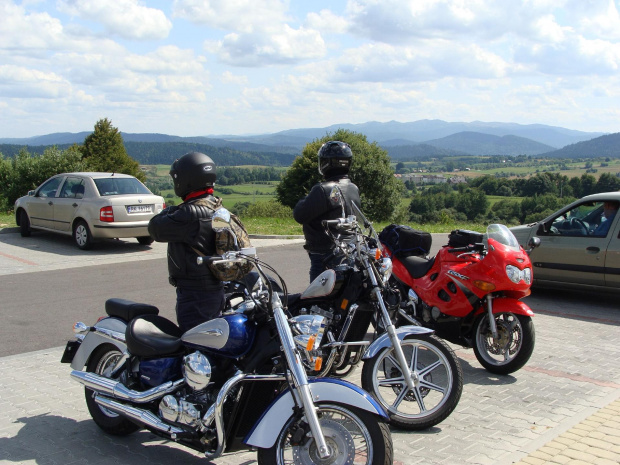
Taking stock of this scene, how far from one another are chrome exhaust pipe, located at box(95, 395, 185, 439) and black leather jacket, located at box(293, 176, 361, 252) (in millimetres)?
2321

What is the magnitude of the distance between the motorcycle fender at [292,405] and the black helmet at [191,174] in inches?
61.0

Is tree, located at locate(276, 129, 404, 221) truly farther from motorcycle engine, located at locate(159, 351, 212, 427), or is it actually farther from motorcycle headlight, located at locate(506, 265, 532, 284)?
motorcycle engine, located at locate(159, 351, 212, 427)

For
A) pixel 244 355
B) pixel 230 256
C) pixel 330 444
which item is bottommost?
pixel 330 444

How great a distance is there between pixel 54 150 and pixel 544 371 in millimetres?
27440

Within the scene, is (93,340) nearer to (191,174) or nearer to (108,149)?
(191,174)

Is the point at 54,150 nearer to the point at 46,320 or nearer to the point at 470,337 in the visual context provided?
the point at 46,320

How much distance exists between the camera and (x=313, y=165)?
49594mm

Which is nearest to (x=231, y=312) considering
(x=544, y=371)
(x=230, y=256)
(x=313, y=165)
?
(x=230, y=256)

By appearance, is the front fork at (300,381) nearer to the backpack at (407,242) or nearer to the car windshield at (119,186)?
the backpack at (407,242)

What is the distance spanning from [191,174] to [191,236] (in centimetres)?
44

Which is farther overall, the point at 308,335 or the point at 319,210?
the point at 319,210

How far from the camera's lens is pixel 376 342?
4418 mm

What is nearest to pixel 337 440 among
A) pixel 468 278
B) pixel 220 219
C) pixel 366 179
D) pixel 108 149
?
pixel 220 219

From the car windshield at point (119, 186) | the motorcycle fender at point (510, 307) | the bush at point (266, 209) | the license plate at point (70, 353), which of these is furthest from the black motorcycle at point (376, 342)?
the bush at point (266, 209)
